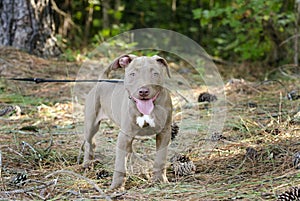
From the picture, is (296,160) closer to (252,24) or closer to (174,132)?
(174,132)

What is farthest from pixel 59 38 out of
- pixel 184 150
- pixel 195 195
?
pixel 195 195

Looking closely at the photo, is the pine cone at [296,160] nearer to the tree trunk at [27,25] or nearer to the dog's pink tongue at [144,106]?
the dog's pink tongue at [144,106]

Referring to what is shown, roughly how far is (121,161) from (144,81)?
1.82ft

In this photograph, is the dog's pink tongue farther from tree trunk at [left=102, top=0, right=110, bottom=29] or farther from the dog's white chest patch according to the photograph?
tree trunk at [left=102, top=0, right=110, bottom=29]

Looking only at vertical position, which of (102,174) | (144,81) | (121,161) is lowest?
(102,174)

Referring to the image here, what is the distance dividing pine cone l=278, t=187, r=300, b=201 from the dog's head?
93 cm

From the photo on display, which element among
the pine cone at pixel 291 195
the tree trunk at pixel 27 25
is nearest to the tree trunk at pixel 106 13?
the tree trunk at pixel 27 25

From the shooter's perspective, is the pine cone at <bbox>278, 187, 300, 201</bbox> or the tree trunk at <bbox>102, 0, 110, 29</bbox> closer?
the pine cone at <bbox>278, 187, 300, 201</bbox>

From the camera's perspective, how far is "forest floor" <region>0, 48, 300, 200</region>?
2842 millimetres

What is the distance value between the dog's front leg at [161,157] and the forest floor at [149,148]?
8cm

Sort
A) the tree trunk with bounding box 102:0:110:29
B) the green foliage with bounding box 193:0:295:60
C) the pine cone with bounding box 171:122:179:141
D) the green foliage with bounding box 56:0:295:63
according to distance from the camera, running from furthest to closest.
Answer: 1. the tree trunk with bounding box 102:0:110:29
2. the green foliage with bounding box 56:0:295:63
3. the green foliage with bounding box 193:0:295:60
4. the pine cone with bounding box 171:122:179:141

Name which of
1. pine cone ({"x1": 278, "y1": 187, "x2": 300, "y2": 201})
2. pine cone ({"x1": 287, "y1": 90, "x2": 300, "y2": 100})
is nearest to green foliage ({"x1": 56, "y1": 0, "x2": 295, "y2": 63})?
pine cone ({"x1": 287, "y1": 90, "x2": 300, "y2": 100})

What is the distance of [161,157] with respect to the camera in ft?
10.6

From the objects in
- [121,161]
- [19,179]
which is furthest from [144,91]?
[19,179]
